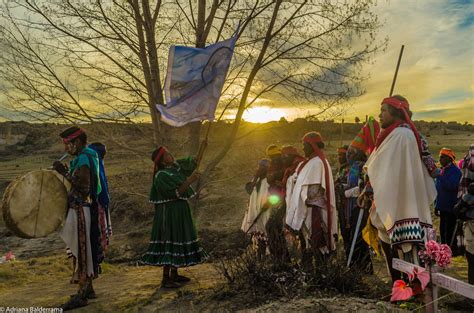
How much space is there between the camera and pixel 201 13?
941 centimetres

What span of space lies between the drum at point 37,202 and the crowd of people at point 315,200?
0.14 m

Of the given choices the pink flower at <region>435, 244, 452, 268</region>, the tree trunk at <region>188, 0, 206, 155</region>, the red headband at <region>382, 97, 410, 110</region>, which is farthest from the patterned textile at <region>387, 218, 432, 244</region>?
the tree trunk at <region>188, 0, 206, 155</region>

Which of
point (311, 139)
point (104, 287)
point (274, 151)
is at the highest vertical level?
point (311, 139)

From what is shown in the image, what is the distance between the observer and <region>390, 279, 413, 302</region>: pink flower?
4.03 metres

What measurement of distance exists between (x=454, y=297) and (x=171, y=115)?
4.04 m

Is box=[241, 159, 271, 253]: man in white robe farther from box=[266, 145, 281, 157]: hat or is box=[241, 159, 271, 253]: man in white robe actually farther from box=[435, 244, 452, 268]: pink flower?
box=[435, 244, 452, 268]: pink flower

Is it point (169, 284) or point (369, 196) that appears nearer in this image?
point (369, 196)

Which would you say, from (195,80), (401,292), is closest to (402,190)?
(401,292)

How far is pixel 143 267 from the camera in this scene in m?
9.13

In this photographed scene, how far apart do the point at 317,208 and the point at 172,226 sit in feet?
6.97

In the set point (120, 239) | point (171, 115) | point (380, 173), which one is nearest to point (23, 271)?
point (120, 239)

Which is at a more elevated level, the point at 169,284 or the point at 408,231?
the point at 408,231

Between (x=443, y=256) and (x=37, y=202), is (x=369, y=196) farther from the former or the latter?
(x=37, y=202)

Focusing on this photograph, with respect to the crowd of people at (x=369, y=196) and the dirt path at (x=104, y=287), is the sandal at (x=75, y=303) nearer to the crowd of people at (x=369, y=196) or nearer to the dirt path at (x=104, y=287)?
the dirt path at (x=104, y=287)
